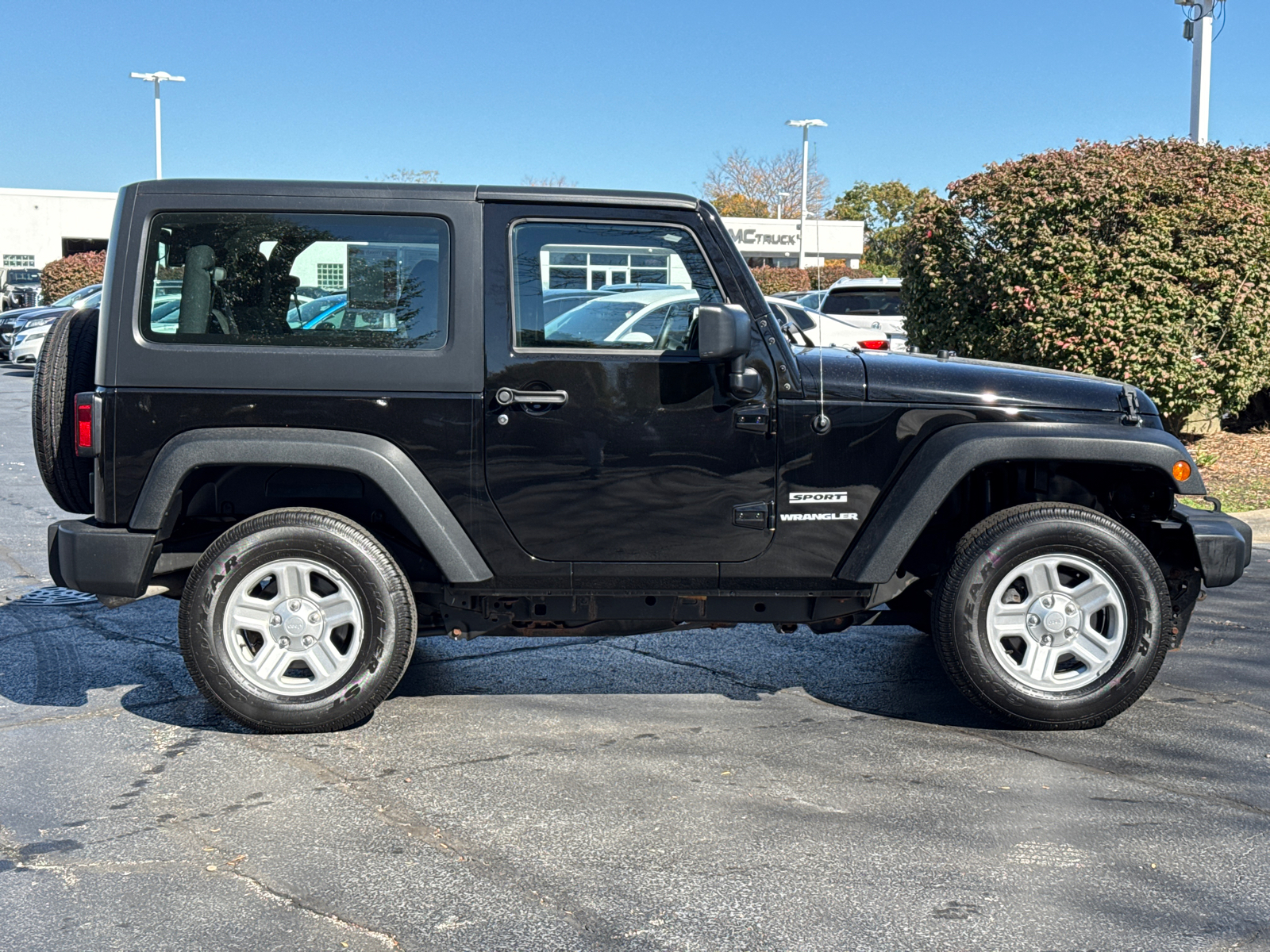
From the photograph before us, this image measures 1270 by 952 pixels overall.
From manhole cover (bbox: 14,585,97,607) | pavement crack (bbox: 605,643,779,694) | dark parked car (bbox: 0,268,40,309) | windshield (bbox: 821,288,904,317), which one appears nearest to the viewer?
pavement crack (bbox: 605,643,779,694)

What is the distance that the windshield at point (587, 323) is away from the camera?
15.2 ft

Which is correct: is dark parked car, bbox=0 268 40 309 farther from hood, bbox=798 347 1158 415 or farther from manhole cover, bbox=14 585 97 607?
hood, bbox=798 347 1158 415

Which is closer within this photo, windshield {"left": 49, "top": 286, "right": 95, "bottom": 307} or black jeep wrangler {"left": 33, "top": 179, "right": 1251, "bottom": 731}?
black jeep wrangler {"left": 33, "top": 179, "right": 1251, "bottom": 731}

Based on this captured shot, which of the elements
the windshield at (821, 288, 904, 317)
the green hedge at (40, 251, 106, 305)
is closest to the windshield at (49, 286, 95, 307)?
the green hedge at (40, 251, 106, 305)

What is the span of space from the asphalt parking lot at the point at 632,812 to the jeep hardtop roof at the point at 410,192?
199 cm

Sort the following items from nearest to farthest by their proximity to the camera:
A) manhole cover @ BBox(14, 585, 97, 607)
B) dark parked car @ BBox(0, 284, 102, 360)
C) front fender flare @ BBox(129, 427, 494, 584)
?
1. front fender flare @ BBox(129, 427, 494, 584)
2. manhole cover @ BBox(14, 585, 97, 607)
3. dark parked car @ BBox(0, 284, 102, 360)

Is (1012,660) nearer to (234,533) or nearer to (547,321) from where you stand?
(547,321)

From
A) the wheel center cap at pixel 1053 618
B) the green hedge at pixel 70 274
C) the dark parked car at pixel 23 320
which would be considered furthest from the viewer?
the green hedge at pixel 70 274

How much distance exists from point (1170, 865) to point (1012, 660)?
4.12 ft

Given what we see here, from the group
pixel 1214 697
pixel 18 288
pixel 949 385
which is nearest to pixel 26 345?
pixel 18 288

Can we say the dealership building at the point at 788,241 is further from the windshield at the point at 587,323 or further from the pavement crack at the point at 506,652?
the windshield at the point at 587,323

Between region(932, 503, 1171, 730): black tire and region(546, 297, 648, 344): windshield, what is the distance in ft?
5.14

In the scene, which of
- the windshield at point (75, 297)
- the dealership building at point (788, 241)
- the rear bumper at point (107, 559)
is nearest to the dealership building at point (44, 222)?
the dealership building at point (788, 241)

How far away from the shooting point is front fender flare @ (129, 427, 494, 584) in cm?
452
